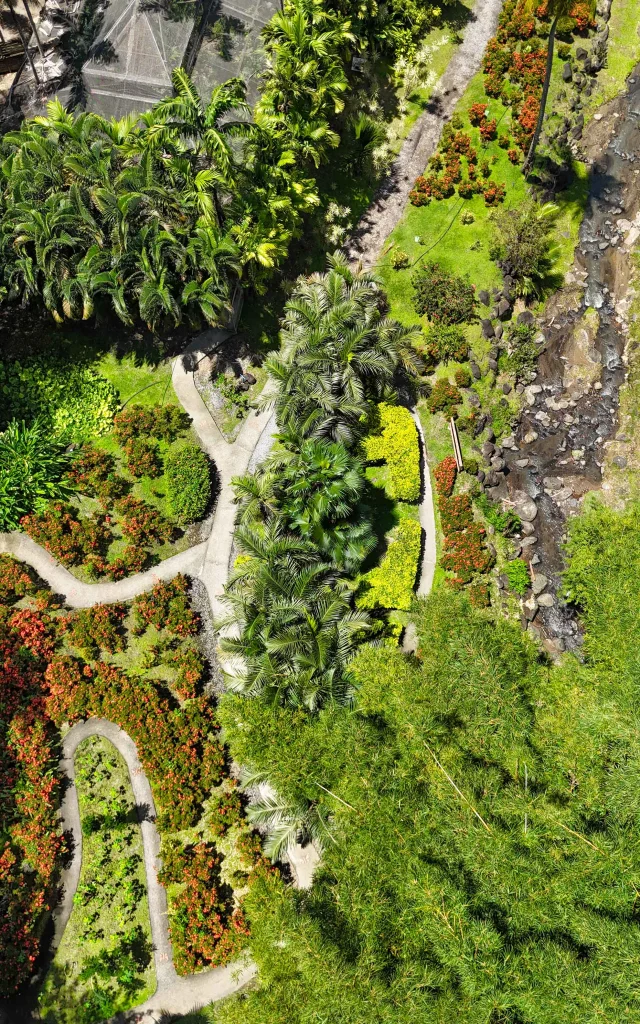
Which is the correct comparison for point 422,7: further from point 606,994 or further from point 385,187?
point 606,994

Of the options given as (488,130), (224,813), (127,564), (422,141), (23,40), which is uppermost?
(488,130)

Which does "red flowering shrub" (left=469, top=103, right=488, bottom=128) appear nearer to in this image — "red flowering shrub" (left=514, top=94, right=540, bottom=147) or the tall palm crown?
"red flowering shrub" (left=514, top=94, right=540, bottom=147)

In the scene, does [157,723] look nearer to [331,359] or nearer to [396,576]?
[396,576]

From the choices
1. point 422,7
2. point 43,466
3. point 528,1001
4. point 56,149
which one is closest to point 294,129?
point 56,149

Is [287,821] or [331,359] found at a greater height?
[331,359]

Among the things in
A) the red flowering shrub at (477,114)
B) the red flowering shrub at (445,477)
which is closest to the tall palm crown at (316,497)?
the red flowering shrub at (445,477)

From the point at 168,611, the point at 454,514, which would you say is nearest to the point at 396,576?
the point at 454,514

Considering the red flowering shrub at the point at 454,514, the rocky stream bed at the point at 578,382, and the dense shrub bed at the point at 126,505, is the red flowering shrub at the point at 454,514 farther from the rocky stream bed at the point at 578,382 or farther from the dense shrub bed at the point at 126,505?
the dense shrub bed at the point at 126,505
